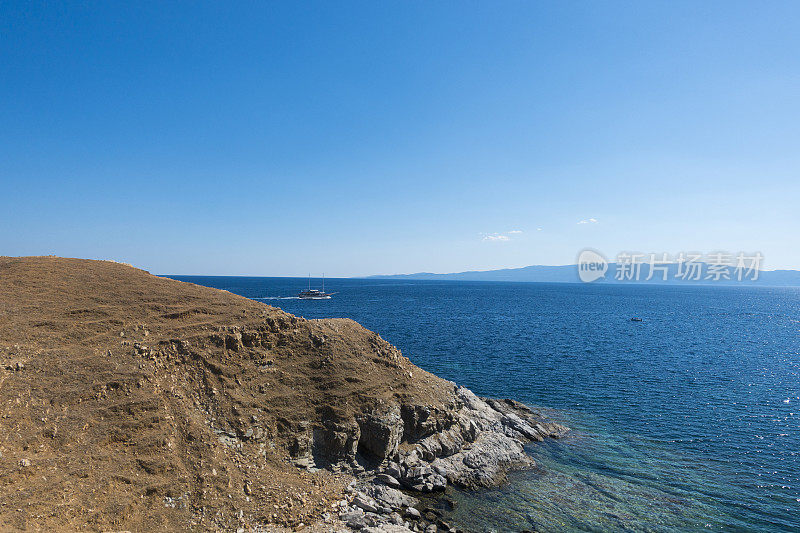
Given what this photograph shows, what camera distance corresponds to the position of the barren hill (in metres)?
15.9

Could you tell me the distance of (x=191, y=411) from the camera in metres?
20.3

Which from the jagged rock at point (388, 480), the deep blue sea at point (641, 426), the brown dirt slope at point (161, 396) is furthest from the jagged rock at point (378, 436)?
the deep blue sea at point (641, 426)

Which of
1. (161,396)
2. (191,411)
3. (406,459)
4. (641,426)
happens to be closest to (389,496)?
(406,459)

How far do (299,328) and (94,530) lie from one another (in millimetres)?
14688

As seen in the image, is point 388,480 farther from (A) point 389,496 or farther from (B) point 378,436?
(B) point 378,436

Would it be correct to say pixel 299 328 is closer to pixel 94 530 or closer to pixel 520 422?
pixel 94 530

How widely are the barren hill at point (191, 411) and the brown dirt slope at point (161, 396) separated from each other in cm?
8

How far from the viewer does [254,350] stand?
966 inches

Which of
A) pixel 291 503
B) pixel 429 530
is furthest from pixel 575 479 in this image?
pixel 291 503

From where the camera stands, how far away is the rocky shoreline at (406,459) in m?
19.0

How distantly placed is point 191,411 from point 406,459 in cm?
1324

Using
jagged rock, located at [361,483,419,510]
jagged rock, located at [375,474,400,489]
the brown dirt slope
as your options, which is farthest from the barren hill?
jagged rock, located at [361,483,419,510]

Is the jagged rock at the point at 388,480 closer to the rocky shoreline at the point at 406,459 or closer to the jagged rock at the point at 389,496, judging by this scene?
the rocky shoreline at the point at 406,459

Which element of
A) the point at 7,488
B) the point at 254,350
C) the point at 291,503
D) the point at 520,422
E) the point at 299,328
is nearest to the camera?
the point at 7,488
